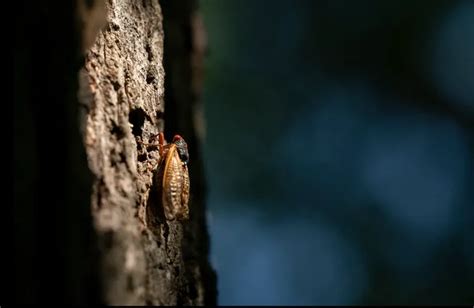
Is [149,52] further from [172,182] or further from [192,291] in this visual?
[192,291]

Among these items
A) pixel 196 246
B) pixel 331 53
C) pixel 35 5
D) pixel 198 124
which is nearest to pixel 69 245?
pixel 35 5

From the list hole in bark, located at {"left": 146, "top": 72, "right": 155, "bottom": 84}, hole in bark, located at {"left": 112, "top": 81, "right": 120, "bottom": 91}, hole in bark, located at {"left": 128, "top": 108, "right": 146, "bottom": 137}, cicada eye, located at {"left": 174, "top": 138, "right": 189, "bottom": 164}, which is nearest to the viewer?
hole in bark, located at {"left": 112, "top": 81, "right": 120, "bottom": 91}

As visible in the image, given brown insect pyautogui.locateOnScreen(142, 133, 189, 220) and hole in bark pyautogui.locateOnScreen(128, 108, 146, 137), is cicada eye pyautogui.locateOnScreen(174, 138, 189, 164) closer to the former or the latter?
brown insect pyautogui.locateOnScreen(142, 133, 189, 220)

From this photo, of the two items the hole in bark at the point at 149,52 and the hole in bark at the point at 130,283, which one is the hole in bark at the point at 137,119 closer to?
the hole in bark at the point at 149,52

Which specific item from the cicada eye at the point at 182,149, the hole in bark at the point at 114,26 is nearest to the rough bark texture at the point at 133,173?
the hole in bark at the point at 114,26

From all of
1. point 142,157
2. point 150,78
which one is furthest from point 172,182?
point 150,78

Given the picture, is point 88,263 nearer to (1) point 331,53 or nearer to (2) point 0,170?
(2) point 0,170

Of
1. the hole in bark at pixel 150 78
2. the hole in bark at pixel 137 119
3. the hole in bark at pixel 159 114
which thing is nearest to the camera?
the hole in bark at pixel 137 119

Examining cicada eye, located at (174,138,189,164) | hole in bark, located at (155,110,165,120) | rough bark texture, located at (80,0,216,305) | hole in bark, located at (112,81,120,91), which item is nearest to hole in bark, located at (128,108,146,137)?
rough bark texture, located at (80,0,216,305)
